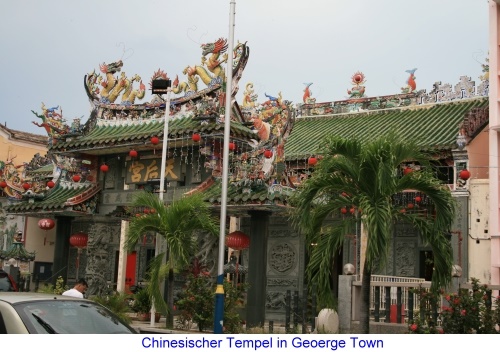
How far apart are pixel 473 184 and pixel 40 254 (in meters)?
18.5

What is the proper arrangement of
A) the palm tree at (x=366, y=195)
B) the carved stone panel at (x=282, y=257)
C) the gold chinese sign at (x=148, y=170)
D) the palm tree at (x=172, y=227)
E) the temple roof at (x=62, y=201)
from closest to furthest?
the palm tree at (x=366, y=195)
the palm tree at (x=172, y=227)
the gold chinese sign at (x=148, y=170)
the carved stone panel at (x=282, y=257)
the temple roof at (x=62, y=201)

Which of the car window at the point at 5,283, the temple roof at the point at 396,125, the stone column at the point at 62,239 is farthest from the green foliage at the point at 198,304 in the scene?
the stone column at the point at 62,239

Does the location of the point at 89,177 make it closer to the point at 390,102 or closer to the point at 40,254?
the point at 40,254

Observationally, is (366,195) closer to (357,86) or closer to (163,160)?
(163,160)

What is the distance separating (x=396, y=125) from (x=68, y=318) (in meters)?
18.0

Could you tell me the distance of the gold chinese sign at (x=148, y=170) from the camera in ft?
70.2

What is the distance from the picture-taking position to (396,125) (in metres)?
24.4

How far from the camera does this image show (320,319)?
14.4m

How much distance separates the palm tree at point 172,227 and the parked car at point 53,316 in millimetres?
7649

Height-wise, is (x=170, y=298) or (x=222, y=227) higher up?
(x=222, y=227)

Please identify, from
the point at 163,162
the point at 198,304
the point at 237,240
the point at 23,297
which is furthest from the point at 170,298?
the point at 23,297

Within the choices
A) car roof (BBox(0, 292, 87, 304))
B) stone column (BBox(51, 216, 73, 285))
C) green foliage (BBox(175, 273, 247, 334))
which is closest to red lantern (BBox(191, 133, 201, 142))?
green foliage (BBox(175, 273, 247, 334))

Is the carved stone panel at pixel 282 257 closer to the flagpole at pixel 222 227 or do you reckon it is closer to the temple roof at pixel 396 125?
the temple roof at pixel 396 125
